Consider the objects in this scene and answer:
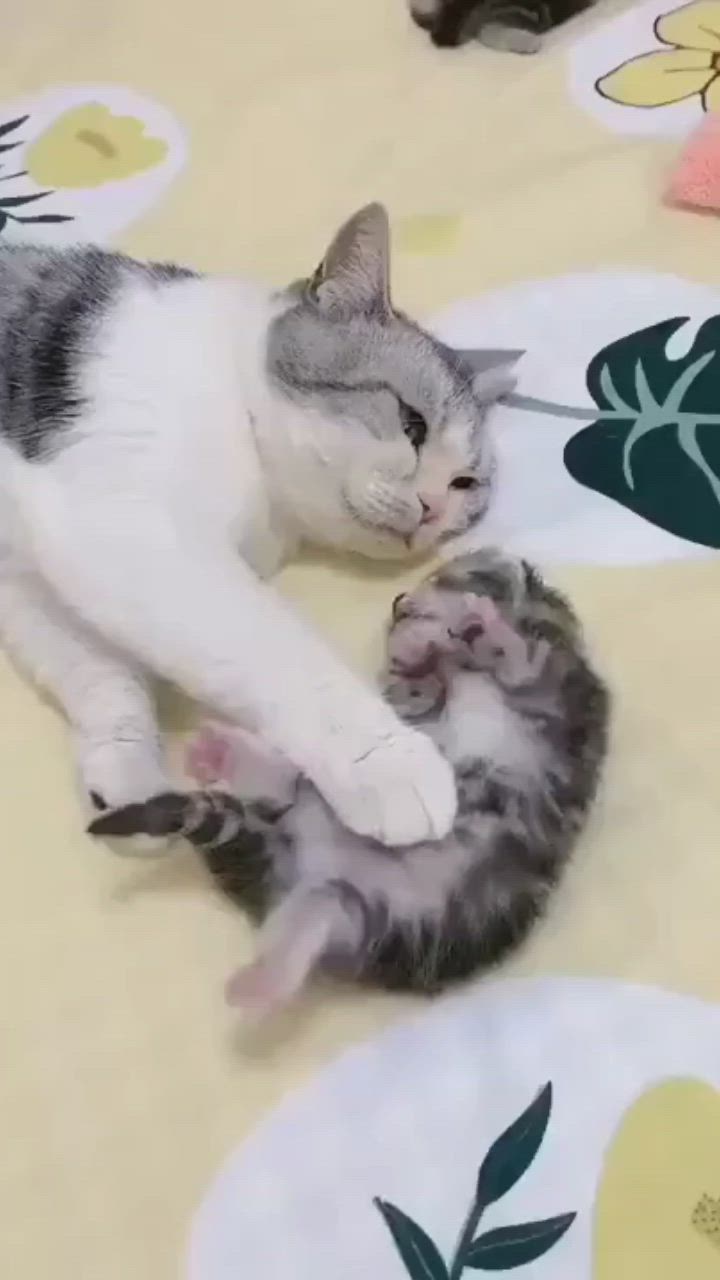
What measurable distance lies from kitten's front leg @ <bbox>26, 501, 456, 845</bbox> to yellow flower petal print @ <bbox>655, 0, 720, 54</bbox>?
84cm

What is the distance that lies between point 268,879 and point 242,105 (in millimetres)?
926

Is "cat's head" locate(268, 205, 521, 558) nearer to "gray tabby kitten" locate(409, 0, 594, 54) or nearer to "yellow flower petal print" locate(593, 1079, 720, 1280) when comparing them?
"yellow flower petal print" locate(593, 1079, 720, 1280)

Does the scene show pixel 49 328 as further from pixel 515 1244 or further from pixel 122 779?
pixel 515 1244

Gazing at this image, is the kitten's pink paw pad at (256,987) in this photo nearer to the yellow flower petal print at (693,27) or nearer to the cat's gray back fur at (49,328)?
the cat's gray back fur at (49,328)

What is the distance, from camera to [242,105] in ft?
4.76

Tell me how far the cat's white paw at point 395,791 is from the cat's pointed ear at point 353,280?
367mm

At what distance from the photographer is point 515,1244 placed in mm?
698

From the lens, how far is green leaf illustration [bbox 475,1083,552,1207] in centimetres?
72

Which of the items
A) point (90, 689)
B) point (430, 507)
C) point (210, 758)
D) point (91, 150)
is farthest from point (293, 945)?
point (91, 150)

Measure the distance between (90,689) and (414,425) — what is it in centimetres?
29

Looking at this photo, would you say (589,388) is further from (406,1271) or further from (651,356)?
(406,1271)

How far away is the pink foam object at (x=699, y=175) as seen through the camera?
1.27 m

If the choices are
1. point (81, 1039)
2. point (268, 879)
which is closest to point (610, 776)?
point (268, 879)

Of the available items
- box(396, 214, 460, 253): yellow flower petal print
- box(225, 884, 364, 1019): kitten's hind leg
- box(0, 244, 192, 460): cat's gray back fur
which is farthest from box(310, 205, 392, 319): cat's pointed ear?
box(225, 884, 364, 1019): kitten's hind leg
